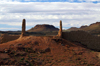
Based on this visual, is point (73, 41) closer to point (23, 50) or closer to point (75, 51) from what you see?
point (75, 51)

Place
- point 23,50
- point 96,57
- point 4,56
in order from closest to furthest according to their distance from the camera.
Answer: point 4,56, point 23,50, point 96,57

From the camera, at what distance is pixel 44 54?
1547 cm

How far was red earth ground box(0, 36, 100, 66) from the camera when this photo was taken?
13.5 meters

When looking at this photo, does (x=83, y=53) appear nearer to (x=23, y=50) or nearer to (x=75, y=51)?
(x=75, y=51)

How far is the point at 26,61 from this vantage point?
1330cm

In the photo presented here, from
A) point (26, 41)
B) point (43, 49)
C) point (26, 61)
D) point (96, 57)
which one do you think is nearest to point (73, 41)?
point (96, 57)

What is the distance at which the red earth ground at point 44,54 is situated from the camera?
1352cm

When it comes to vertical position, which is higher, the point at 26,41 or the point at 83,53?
the point at 26,41

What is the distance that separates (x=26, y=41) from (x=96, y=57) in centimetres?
890

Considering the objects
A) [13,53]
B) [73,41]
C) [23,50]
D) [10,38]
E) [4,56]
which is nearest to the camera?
[4,56]

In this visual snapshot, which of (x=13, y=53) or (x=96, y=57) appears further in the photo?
(x=96, y=57)

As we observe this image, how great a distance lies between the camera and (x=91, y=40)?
20.5 metres

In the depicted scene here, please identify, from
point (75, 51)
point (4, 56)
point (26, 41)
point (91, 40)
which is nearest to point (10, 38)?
point (26, 41)

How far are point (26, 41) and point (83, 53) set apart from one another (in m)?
7.34
